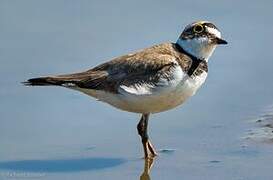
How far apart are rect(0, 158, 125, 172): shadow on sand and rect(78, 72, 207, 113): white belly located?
0.60 meters

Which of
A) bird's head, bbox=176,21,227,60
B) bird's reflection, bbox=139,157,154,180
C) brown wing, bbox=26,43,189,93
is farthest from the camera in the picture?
bird's head, bbox=176,21,227,60

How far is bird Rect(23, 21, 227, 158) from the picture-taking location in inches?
398

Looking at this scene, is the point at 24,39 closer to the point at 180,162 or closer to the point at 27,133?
the point at 27,133

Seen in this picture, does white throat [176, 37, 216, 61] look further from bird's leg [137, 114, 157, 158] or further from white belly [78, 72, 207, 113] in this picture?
bird's leg [137, 114, 157, 158]

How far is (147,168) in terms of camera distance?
32.9 ft

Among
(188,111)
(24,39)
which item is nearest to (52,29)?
(24,39)

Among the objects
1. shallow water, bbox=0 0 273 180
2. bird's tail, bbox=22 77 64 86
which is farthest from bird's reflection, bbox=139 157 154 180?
bird's tail, bbox=22 77 64 86

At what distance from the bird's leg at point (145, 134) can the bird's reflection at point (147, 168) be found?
96 mm

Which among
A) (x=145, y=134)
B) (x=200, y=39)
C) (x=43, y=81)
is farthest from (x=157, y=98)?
(x=43, y=81)

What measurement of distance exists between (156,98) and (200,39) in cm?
86

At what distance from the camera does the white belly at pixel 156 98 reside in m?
10.1

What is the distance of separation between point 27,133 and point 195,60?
1.97 m

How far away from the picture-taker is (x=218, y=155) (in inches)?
399

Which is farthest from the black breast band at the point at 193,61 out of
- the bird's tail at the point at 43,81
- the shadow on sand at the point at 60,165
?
the bird's tail at the point at 43,81
